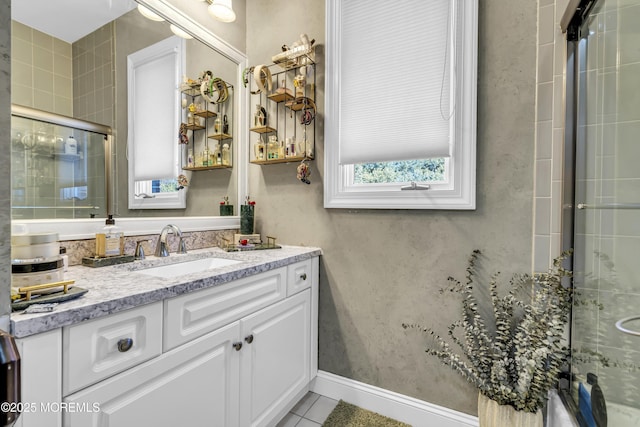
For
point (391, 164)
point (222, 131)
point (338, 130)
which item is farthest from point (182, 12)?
point (391, 164)

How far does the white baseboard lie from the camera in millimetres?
1574

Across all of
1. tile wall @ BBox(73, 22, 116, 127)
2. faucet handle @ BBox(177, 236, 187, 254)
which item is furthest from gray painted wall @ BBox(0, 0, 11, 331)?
faucet handle @ BBox(177, 236, 187, 254)

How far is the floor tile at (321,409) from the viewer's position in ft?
5.51

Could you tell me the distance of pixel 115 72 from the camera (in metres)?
1.44

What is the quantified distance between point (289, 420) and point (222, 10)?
241cm

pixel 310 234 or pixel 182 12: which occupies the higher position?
pixel 182 12

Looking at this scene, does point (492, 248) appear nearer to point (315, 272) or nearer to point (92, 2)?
point (315, 272)

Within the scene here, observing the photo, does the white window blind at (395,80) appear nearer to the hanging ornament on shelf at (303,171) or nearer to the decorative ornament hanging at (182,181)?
the hanging ornament on shelf at (303,171)

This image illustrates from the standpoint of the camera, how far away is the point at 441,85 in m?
1.55

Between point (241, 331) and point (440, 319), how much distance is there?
3.30 ft

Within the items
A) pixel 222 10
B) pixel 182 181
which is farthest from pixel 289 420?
pixel 222 10

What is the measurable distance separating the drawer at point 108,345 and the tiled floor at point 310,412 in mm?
1034

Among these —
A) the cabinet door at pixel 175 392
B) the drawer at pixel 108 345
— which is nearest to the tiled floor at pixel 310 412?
the cabinet door at pixel 175 392

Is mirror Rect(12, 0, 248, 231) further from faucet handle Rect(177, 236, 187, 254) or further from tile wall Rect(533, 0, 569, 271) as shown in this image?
tile wall Rect(533, 0, 569, 271)
